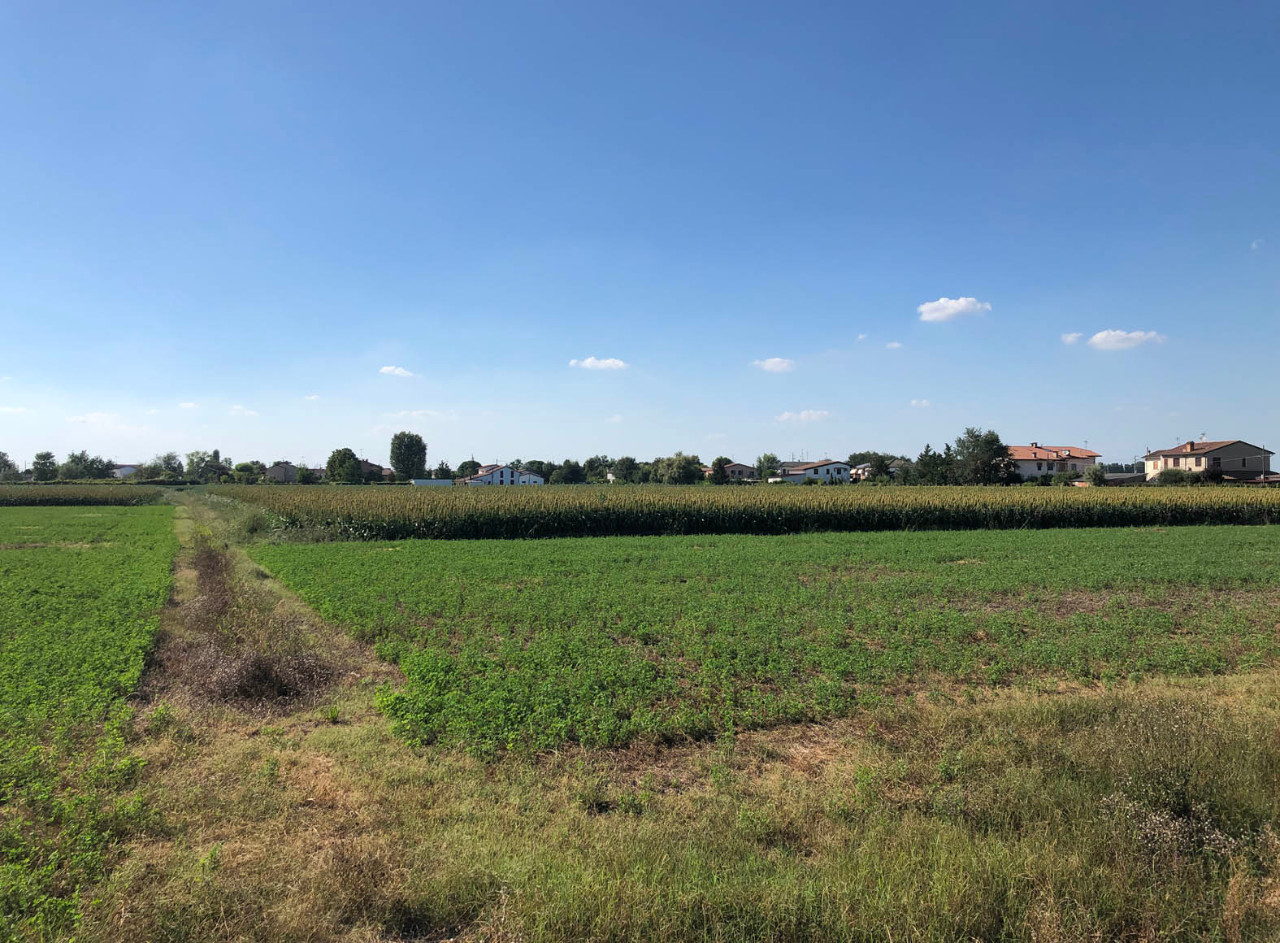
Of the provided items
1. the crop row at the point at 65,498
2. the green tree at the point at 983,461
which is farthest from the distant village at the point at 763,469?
the crop row at the point at 65,498

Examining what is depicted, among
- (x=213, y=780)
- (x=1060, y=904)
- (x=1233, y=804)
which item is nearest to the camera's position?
(x=1060, y=904)

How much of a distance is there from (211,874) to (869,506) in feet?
120

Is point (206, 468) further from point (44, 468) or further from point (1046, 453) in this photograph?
point (1046, 453)

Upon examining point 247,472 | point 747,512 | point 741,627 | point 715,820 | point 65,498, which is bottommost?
point 715,820

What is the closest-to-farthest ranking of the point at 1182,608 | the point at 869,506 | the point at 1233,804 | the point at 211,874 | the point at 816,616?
the point at 211,874
the point at 1233,804
the point at 816,616
the point at 1182,608
the point at 869,506

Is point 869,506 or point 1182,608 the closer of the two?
point 1182,608

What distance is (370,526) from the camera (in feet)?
104

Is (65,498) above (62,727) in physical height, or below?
above

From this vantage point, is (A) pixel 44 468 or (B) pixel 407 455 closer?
(A) pixel 44 468

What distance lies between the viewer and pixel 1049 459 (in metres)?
116

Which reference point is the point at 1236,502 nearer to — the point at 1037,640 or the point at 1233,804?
the point at 1037,640

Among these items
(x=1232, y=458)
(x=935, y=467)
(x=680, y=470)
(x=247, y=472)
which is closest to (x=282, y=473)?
(x=247, y=472)

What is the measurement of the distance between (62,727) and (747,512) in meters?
31.3

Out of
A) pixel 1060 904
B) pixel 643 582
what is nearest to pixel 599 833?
pixel 1060 904
